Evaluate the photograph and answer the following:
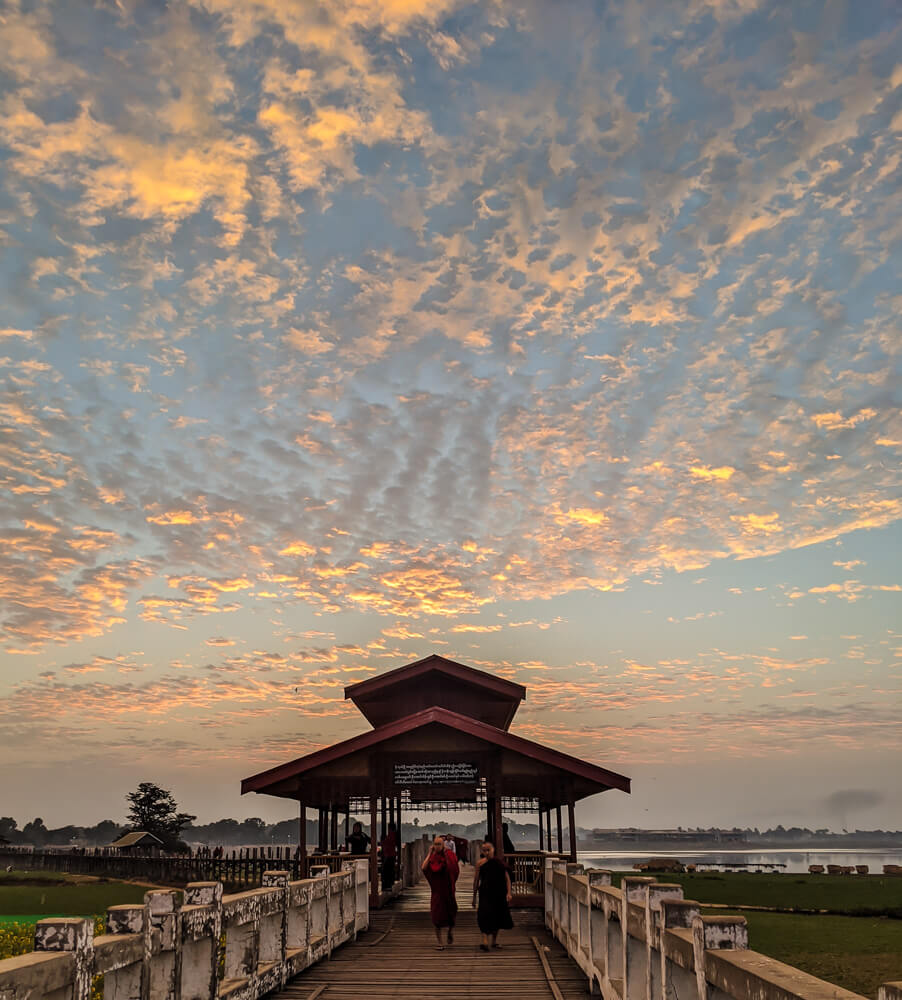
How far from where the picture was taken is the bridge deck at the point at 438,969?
11336 mm

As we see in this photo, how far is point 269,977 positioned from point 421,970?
304cm

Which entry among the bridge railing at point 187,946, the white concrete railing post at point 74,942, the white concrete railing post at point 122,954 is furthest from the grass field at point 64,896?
the white concrete railing post at point 74,942

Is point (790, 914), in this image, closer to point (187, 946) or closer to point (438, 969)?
point (438, 969)

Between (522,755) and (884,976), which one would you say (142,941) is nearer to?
(522,755)

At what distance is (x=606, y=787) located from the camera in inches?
867

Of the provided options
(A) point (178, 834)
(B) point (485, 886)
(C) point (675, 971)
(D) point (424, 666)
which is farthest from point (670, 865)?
(C) point (675, 971)

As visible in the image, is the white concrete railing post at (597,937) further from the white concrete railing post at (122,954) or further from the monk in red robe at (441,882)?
the white concrete railing post at (122,954)

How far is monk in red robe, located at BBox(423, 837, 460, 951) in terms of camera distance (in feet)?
48.0

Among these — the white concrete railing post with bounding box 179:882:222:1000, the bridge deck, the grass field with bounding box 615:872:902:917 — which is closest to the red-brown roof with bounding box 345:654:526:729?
the bridge deck

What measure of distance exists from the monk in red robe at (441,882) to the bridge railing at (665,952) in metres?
2.13

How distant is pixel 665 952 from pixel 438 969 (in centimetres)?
728

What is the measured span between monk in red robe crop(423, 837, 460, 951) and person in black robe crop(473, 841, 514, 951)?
480 millimetres

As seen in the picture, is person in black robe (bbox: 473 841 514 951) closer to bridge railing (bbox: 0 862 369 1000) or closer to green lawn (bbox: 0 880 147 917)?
bridge railing (bbox: 0 862 369 1000)

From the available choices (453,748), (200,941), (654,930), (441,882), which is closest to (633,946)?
(654,930)
